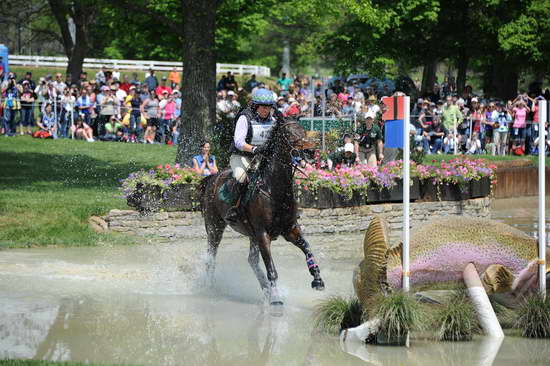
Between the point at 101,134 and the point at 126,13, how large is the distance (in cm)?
498

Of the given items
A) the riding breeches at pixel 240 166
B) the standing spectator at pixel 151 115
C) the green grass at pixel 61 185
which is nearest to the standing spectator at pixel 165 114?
the standing spectator at pixel 151 115

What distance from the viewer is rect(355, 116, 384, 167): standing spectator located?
22609 mm

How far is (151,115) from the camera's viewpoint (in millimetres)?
30031

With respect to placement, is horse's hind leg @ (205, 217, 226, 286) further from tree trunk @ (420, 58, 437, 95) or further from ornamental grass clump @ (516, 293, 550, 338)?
tree trunk @ (420, 58, 437, 95)

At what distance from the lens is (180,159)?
21.3 meters

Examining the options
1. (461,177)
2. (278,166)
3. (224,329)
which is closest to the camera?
(224,329)

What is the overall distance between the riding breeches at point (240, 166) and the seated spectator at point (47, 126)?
1849cm

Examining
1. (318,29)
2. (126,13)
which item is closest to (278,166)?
(126,13)

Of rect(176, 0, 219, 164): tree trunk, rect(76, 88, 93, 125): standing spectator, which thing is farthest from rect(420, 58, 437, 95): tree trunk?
rect(176, 0, 219, 164): tree trunk

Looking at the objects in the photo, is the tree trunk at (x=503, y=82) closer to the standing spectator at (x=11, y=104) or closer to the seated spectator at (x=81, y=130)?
the seated spectator at (x=81, y=130)

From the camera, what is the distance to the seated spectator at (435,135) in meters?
29.4

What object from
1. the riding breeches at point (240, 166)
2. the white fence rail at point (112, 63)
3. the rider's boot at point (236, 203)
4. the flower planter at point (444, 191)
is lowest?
the flower planter at point (444, 191)

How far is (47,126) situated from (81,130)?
1.17m

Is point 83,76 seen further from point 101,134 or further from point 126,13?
point 126,13
